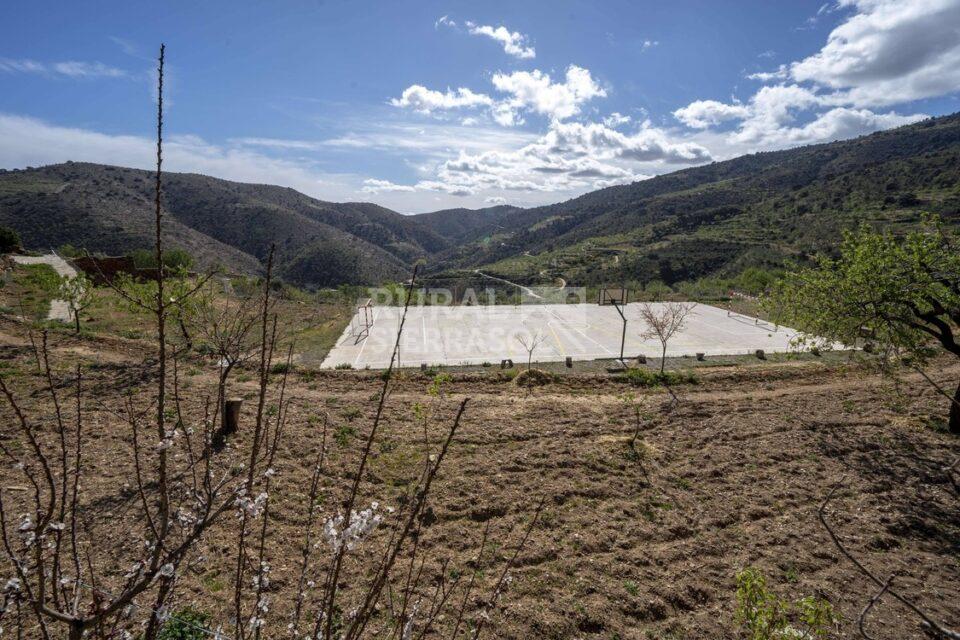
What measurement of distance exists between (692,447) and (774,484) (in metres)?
1.56

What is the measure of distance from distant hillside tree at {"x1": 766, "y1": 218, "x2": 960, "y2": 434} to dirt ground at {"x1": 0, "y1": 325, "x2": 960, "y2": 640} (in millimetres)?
2137

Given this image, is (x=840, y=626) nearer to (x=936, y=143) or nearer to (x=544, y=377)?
(x=544, y=377)

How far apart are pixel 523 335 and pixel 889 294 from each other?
12559mm

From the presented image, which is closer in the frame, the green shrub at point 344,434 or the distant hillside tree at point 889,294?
the distant hillside tree at point 889,294

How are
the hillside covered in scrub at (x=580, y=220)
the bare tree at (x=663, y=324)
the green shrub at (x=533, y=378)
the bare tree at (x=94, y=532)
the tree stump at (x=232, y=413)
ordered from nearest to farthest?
1. the bare tree at (x=94, y=532)
2. the tree stump at (x=232, y=413)
3. the green shrub at (x=533, y=378)
4. the bare tree at (x=663, y=324)
5. the hillside covered in scrub at (x=580, y=220)

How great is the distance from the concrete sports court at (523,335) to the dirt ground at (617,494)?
404 centimetres

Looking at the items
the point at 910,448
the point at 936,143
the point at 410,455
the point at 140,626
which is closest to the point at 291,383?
the point at 410,455

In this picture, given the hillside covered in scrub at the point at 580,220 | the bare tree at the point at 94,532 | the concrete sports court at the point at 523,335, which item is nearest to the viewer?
the bare tree at the point at 94,532

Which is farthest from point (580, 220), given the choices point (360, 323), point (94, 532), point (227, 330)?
point (94, 532)

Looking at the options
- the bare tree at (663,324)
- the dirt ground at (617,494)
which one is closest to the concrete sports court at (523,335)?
the bare tree at (663,324)

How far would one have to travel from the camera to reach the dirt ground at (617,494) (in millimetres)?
5328

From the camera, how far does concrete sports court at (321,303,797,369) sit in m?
16.4

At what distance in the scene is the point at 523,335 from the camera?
19.6 metres

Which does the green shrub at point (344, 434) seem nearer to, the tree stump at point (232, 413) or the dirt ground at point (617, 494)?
the dirt ground at point (617, 494)
